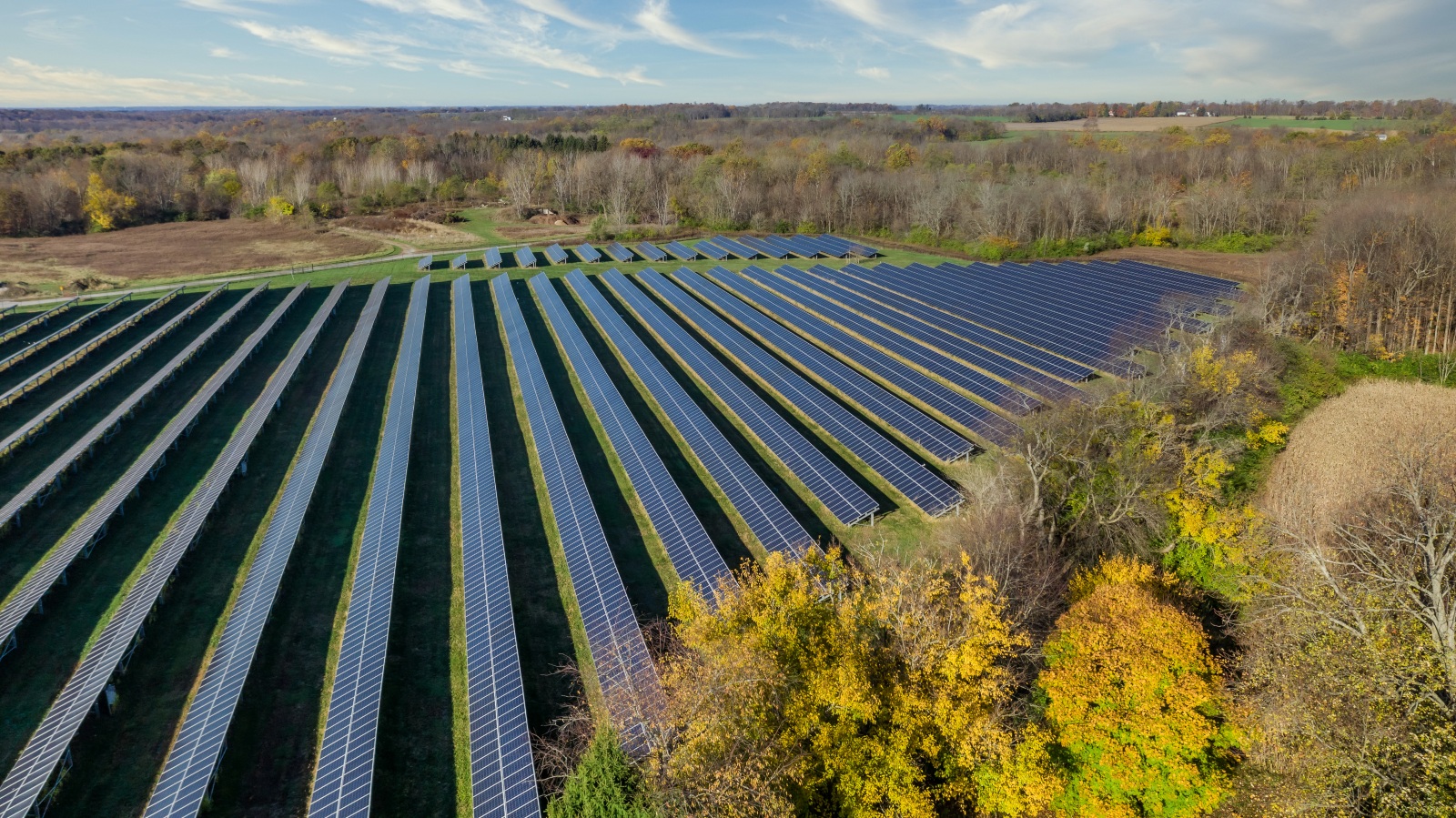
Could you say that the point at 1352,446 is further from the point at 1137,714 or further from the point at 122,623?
the point at 122,623

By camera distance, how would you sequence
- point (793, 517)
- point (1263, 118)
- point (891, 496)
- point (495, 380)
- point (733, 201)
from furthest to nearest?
point (1263, 118) → point (733, 201) → point (495, 380) → point (891, 496) → point (793, 517)

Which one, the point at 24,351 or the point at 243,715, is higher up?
the point at 24,351

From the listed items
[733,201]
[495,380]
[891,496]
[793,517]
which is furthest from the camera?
[733,201]

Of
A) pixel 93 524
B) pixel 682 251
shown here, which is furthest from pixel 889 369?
pixel 682 251

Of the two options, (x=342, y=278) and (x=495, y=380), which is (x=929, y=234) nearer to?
(x=495, y=380)

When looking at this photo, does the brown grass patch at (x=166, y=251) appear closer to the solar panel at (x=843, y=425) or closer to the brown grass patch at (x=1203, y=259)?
the solar panel at (x=843, y=425)

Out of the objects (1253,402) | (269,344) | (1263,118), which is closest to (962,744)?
(1253,402)

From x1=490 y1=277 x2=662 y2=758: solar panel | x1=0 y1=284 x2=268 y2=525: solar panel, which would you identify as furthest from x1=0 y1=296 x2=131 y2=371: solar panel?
x1=490 y1=277 x2=662 y2=758: solar panel
